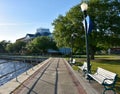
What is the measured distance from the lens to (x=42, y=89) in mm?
12633

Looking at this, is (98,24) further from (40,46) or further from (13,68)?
(40,46)

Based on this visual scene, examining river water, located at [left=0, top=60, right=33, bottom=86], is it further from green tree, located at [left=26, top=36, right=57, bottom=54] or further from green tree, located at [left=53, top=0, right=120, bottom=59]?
green tree, located at [left=26, top=36, right=57, bottom=54]

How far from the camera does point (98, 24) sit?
52.2 m

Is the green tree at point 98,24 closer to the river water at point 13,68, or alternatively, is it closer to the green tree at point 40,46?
the river water at point 13,68

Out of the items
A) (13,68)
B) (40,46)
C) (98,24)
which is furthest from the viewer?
(40,46)

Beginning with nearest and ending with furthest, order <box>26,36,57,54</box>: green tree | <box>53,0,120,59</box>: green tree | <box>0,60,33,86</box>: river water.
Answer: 1. <box>0,60,33,86</box>: river water
2. <box>53,0,120,59</box>: green tree
3. <box>26,36,57,54</box>: green tree


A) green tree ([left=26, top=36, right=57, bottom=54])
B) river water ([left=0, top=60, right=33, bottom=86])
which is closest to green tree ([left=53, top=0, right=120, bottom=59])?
river water ([left=0, top=60, right=33, bottom=86])

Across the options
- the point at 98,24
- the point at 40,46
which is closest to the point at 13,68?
the point at 98,24

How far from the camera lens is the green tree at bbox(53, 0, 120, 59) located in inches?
2039

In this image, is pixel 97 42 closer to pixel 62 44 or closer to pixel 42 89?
pixel 62 44

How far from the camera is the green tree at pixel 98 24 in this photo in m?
51.8

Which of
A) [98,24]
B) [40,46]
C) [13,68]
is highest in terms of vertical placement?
[98,24]

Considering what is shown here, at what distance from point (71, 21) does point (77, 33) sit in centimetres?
343

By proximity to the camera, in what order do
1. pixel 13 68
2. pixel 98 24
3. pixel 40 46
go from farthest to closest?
pixel 40 46 → pixel 98 24 → pixel 13 68
